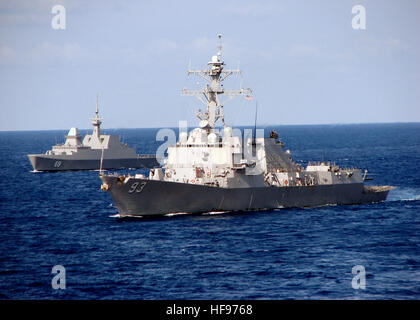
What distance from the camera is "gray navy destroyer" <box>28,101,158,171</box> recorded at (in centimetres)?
7238

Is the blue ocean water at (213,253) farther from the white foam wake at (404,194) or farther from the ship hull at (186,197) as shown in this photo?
the white foam wake at (404,194)

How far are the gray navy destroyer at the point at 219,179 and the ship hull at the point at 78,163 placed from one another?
36066mm

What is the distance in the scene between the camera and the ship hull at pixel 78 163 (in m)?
71.6

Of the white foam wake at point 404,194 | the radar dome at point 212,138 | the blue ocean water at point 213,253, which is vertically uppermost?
the radar dome at point 212,138

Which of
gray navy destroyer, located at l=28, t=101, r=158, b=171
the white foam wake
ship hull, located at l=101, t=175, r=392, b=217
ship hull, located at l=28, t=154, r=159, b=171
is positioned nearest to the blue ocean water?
ship hull, located at l=101, t=175, r=392, b=217

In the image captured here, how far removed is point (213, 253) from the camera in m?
25.8

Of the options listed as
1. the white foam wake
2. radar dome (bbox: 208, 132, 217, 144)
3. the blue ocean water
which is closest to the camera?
the blue ocean water

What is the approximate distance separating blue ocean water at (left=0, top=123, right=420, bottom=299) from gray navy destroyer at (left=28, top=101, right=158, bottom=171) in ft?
104

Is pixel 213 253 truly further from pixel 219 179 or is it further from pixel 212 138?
pixel 212 138

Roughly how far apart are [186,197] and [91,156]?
1725 inches

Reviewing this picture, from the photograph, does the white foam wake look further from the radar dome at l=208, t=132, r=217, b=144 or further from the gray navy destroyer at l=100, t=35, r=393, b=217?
the radar dome at l=208, t=132, r=217, b=144

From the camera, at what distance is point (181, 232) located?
2966 centimetres

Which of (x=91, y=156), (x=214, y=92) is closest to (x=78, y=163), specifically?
(x=91, y=156)

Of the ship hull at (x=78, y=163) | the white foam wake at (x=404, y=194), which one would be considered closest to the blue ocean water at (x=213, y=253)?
the white foam wake at (x=404, y=194)
